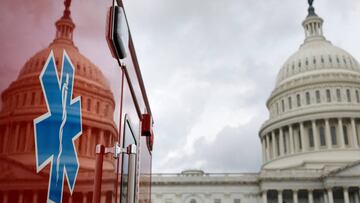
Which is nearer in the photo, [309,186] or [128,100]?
[128,100]

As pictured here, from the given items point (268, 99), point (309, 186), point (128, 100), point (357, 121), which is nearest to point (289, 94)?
point (268, 99)

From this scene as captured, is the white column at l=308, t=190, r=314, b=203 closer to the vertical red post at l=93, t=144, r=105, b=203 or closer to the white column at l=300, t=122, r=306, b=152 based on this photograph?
the white column at l=300, t=122, r=306, b=152

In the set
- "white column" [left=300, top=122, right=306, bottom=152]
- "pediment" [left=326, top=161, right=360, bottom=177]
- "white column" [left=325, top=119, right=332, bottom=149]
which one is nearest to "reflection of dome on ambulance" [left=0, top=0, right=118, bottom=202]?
"pediment" [left=326, top=161, right=360, bottom=177]

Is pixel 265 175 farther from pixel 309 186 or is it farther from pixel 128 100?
pixel 128 100

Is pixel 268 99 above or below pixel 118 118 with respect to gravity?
above

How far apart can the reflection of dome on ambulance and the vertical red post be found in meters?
0.04

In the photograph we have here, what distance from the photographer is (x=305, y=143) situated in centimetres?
6531

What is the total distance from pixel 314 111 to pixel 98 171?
218 feet

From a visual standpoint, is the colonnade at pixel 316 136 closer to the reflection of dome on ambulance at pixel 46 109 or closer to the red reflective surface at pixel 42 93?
the red reflective surface at pixel 42 93

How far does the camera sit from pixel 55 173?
2617 mm

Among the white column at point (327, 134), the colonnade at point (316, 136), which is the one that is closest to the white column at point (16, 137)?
the colonnade at point (316, 136)

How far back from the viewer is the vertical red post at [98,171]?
3.19 meters

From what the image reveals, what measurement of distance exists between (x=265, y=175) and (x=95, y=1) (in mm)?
55587

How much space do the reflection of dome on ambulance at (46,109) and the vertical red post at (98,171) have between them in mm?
44
